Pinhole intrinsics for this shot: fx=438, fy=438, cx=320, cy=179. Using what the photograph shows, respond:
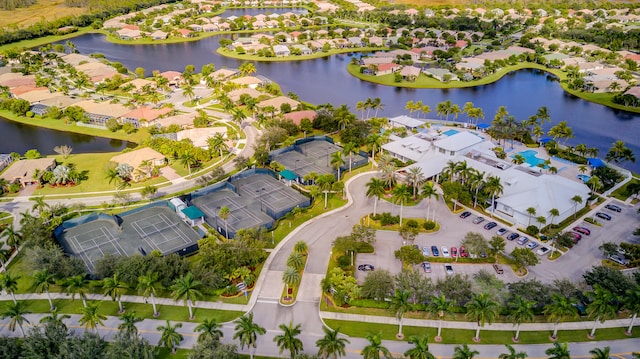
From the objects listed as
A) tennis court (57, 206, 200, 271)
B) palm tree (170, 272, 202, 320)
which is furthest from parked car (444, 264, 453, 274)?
tennis court (57, 206, 200, 271)

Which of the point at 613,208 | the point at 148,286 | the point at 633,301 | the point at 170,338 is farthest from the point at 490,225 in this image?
the point at 148,286

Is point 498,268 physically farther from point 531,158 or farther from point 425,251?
point 531,158

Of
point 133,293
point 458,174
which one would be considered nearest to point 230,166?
point 133,293

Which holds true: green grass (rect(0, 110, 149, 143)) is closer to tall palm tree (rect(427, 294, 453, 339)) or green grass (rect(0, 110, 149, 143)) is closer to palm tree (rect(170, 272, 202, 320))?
palm tree (rect(170, 272, 202, 320))

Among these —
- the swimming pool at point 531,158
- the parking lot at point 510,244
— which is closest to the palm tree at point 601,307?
the parking lot at point 510,244

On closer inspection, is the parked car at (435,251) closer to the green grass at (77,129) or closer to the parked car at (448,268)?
the parked car at (448,268)
